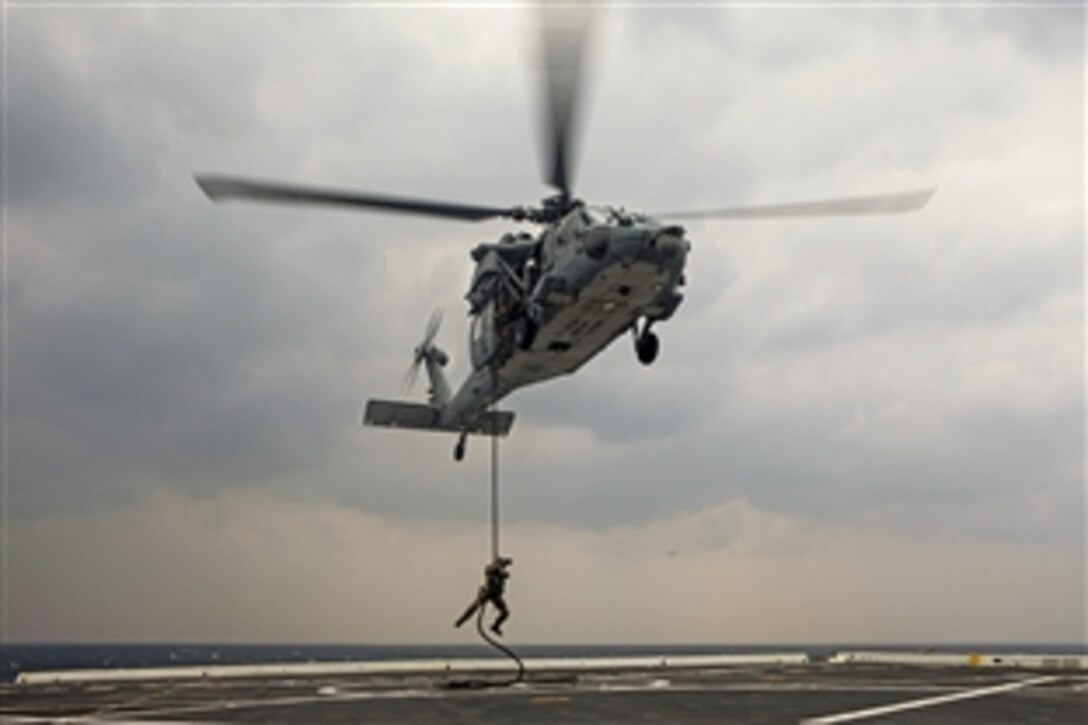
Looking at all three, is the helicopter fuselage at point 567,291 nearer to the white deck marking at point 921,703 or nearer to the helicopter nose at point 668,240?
the helicopter nose at point 668,240

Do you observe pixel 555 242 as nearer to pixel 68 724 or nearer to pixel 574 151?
pixel 574 151

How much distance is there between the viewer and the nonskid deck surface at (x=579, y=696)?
84.8 feet

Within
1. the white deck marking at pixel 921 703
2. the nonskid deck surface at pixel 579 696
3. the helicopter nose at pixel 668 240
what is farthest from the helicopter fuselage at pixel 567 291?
the white deck marking at pixel 921 703

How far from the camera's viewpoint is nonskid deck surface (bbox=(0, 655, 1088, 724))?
25.8 m

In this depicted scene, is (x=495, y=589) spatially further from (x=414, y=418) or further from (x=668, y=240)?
(x=414, y=418)

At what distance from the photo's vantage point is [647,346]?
27234 millimetres

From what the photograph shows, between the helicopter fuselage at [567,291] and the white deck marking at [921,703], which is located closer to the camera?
the helicopter fuselage at [567,291]

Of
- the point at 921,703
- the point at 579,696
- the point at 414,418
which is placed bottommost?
the point at 579,696

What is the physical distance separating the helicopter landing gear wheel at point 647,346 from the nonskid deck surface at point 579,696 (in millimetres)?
9441

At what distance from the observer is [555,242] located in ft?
85.4

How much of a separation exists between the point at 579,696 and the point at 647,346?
1193 centimetres

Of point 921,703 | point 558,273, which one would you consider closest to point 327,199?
point 558,273

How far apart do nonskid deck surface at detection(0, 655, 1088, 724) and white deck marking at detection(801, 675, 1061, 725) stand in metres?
0.06

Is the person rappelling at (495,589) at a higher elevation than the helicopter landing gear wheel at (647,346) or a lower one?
lower
